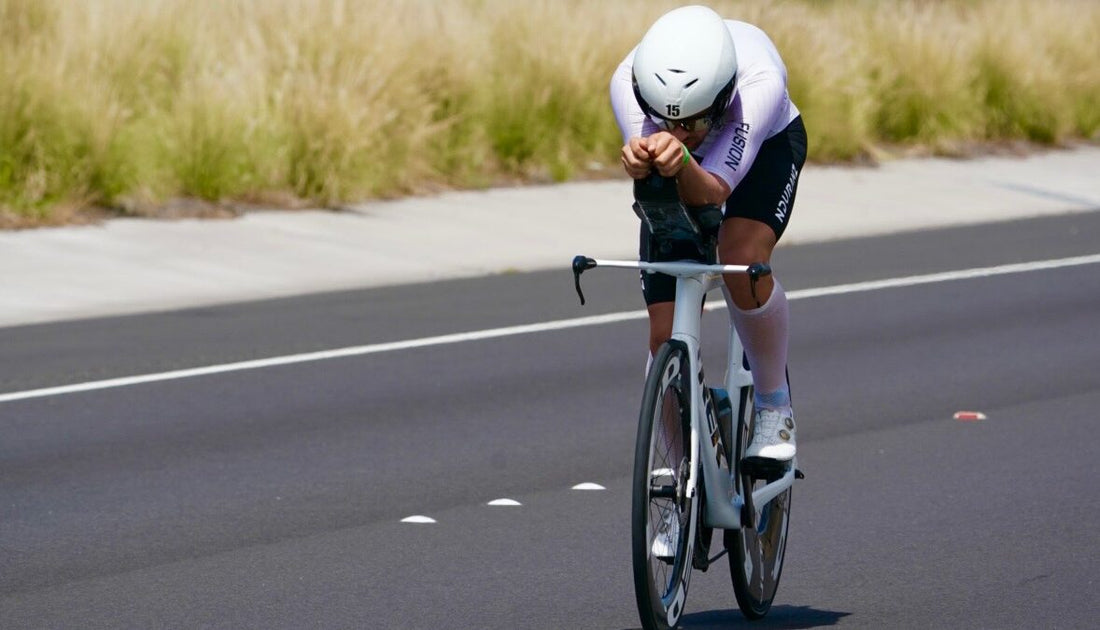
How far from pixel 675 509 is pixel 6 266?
360 inches

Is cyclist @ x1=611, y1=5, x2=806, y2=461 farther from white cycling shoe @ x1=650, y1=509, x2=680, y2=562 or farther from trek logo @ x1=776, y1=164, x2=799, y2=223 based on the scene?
white cycling shoe @ x1=650, y1=509, x2=680, y2=562

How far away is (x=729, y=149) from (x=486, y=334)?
6.58 metres

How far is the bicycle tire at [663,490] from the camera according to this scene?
5.12m

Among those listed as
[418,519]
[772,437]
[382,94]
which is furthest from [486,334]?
[382,94]

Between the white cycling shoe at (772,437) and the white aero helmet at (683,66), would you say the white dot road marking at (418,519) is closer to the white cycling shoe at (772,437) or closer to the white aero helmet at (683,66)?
the white cycling shoe at (772,437)

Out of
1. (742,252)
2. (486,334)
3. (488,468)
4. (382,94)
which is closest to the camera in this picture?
(742,252)

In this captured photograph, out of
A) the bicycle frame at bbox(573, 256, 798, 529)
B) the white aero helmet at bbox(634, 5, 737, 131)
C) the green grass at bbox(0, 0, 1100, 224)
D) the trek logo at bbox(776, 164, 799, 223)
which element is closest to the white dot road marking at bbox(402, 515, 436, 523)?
the bicycle frame at bbox(573, 256, 798, 529)

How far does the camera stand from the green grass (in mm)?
15672

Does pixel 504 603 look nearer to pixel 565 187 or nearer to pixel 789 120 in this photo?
pixel 789 120

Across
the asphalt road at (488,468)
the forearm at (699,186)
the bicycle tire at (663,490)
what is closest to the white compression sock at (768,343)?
the bicycle tire at (663,490)

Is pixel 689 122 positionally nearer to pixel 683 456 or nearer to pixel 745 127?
pixel 745 127

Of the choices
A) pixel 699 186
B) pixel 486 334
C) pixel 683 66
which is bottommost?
pixel 486 334

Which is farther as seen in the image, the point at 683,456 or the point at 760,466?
the point at 760,466

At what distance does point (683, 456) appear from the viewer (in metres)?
5.39
